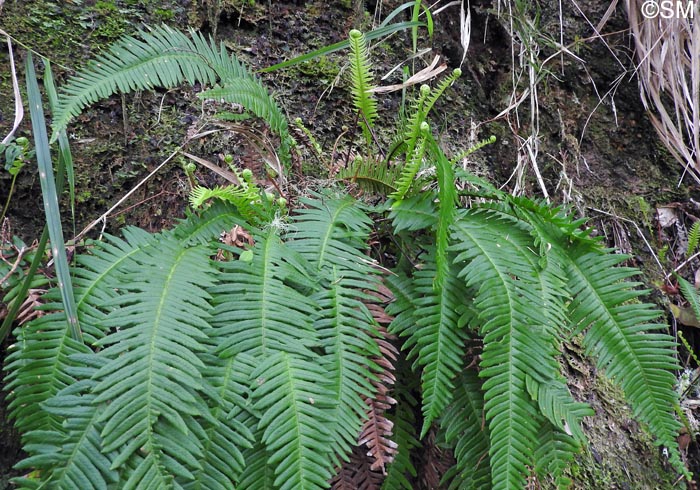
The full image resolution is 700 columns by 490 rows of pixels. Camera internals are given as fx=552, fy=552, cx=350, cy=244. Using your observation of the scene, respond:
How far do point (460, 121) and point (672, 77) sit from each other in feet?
3.19

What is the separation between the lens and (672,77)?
7.76 feet

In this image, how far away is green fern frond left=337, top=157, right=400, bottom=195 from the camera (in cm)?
159

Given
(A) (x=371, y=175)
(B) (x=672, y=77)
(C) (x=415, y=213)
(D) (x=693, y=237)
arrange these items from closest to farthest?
1. (C) (x=415, y=213)
2. (A) (x=371, y=175)
3. (D) (x=693, y=237)
4. (B) (x=672, y=77)

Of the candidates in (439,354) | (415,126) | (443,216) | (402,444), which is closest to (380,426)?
(402,444)

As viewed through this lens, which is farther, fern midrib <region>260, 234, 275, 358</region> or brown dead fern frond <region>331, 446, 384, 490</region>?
brown dead fern frond <region>331, 446, 384, 490</region>

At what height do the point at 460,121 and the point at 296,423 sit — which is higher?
the point at 460,121

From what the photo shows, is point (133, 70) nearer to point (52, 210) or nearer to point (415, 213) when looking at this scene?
point (52, 210)

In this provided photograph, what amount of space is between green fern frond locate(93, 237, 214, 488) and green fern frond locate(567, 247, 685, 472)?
916mm

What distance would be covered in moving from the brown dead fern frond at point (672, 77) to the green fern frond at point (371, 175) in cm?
149

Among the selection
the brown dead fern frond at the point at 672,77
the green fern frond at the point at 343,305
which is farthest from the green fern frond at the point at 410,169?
the brown dead fern frond at the point at 672,77

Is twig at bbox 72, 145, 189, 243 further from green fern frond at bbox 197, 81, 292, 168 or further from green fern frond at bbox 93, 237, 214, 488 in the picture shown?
green fern frond at bbox 93, 237, 214, 488

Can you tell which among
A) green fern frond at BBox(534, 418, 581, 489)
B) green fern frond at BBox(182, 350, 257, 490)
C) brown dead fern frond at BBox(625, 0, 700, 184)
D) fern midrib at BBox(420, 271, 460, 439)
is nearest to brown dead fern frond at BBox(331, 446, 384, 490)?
fern midrib at BBox(420, 271, 460, 439)

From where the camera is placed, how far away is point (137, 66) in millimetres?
1360

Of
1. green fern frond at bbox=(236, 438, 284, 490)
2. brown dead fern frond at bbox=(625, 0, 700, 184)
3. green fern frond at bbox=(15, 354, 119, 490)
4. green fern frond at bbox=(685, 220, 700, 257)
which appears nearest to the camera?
green fern frond at bbox=(15, 354, 119, 490)
